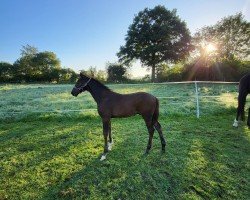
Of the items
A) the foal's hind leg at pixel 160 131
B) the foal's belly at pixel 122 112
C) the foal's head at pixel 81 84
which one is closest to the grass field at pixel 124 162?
the foal's hind leg at pixel 160 131

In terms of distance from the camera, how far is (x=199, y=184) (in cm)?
468

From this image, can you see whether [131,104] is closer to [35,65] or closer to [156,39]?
[156,39]

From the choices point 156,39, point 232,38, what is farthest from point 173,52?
point 232,38

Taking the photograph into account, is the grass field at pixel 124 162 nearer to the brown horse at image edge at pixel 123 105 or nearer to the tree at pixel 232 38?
the brown horse at image edge at pixel 123 105

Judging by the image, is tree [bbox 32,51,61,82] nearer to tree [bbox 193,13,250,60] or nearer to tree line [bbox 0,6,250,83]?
tree line [bbox 0,6,250,83]

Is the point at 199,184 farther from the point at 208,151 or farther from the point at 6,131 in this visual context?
the point at 6,131

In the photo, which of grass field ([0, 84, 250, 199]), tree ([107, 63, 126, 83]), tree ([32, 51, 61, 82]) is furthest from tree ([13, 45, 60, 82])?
grass field ([0, 84, 250, 199])

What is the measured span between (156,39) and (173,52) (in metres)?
3.34

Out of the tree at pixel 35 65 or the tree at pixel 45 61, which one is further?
the tree at pixel 45 61

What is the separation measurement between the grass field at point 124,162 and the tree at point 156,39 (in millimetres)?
29740

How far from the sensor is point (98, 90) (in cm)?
610

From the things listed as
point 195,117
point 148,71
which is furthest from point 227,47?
point 195,117

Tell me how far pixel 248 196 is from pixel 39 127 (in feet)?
23.7

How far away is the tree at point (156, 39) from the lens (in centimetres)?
3825
